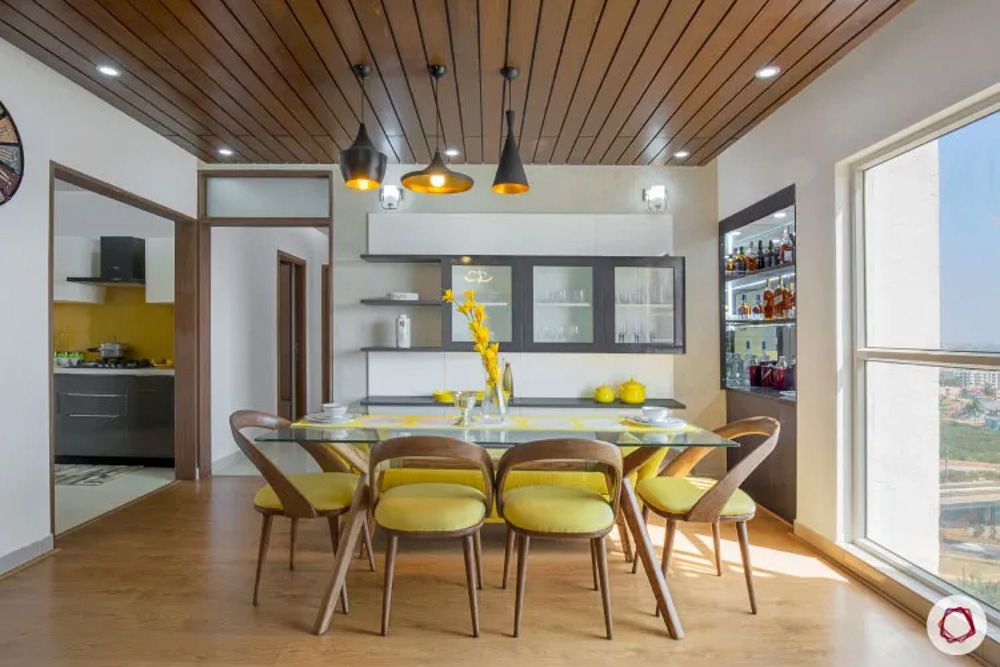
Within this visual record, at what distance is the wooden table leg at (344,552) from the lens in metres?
2.38

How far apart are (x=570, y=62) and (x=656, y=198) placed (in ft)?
6.78

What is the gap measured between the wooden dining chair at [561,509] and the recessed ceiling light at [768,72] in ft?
7.17

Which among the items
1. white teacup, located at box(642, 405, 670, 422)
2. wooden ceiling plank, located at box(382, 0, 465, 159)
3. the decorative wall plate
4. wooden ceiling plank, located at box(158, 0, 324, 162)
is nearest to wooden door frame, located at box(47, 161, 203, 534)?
wooden ceiling plank, located at box(158, 0, 324, 162)

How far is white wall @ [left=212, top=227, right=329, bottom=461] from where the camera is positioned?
5.09 meters

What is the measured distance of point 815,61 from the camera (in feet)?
9.73

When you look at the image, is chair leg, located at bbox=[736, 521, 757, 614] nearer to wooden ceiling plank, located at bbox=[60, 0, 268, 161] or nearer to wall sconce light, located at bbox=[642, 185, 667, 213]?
wall sconce light, located at bbox=[642, 185, 667, 213]

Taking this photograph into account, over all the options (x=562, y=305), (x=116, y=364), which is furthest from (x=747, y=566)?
(x=116, y=364)

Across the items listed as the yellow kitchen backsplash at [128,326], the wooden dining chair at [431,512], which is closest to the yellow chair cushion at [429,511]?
the wooden dining chair at [431,512]

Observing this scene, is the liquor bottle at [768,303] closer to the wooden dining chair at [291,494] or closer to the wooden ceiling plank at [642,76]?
the wooden ceiling plank at [642,76]

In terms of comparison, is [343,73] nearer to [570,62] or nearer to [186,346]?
[570,62]

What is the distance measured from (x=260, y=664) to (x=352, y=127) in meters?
3.08

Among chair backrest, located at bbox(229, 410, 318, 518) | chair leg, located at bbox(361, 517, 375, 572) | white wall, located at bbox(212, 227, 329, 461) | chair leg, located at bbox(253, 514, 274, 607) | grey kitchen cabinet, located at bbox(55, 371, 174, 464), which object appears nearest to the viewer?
chair backrest, located at bbox(229, 410, 318, 518)

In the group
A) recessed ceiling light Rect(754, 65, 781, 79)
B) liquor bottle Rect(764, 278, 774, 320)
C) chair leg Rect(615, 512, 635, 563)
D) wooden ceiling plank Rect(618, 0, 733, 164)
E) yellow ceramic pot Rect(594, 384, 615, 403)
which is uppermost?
wooden ceiling plank Rect(618, 0, 733, 164)

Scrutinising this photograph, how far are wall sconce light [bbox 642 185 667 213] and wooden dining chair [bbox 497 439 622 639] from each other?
2.96 meters
